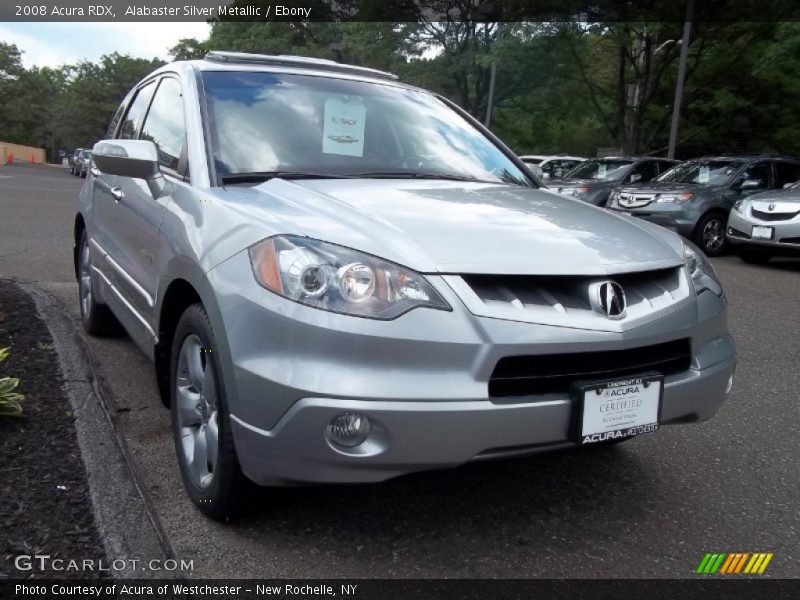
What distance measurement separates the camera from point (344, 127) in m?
3.36

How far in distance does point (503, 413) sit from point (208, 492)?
3.54 ft

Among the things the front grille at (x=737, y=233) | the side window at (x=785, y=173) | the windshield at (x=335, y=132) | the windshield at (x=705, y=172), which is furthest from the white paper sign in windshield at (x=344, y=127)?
the side window at (x=785, y=173)

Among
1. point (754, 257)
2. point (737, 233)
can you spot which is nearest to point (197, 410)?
point (737, 233)

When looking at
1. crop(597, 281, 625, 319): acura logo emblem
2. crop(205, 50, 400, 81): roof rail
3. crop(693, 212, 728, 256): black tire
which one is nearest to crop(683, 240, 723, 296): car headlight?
crop(597, 281, 625, 319): acura logo emblem

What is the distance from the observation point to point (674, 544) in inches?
101

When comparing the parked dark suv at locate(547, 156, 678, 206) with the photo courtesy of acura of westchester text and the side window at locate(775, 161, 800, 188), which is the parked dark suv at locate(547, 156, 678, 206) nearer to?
the side window at locate(775, 161, 800, 188)

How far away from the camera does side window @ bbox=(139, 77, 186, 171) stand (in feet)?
10.8

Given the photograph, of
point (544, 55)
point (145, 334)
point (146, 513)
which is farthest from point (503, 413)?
point (544, 55)

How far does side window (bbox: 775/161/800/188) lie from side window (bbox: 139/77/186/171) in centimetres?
1096

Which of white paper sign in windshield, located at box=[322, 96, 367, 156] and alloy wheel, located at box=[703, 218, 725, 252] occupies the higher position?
white paper sign in windshield, located at box=[322, 96, 367, 156]

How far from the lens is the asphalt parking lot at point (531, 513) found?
2.41 meters

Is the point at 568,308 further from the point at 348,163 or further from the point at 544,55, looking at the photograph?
the point at 544,55

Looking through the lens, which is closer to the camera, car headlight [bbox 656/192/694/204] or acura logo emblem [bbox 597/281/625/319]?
acura logo emblem [bbox 597/281/625/319]

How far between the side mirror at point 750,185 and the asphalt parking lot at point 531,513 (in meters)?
8.72
